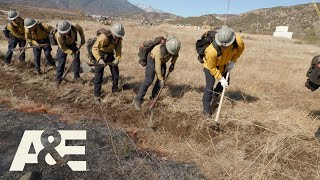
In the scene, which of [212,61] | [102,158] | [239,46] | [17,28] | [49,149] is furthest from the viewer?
[17,28]

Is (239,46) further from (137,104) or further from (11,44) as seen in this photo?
(11,44)

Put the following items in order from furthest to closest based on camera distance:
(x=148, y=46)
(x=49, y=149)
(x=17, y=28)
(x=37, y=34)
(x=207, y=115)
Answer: (x=17, y=28), (x=37, y=34), (x=148, y=46), (x=207, y=115), (x=49, y=149)

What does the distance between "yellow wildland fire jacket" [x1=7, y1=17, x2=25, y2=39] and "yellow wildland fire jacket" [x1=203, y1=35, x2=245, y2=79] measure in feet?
19.4

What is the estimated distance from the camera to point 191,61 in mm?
12125

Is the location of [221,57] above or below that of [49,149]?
above

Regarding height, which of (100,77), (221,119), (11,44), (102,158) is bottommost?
(102,158)

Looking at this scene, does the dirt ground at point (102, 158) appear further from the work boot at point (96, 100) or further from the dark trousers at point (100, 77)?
the dark trousers at point (100, 77)

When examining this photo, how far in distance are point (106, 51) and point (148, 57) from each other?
1050mm

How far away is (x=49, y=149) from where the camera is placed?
4.74 m

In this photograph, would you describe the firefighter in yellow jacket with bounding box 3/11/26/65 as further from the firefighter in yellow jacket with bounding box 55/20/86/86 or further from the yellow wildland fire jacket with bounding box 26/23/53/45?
the firefighter in yellow jacket with bounding box 55/20/86/86

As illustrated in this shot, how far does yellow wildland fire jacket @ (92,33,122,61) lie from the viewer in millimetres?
6660

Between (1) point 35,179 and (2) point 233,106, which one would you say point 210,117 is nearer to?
(2) point 233,106

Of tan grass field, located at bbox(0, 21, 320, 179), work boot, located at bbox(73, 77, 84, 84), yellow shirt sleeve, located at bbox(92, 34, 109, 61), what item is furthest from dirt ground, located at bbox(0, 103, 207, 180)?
work boot, located at bbox(73, 77, 84, 84)

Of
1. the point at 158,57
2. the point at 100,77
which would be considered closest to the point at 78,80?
the point at 100,77
